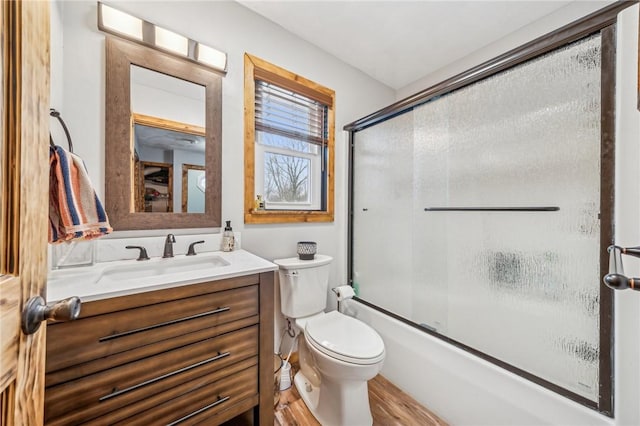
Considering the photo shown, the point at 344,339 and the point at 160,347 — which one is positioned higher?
the point at 160,347

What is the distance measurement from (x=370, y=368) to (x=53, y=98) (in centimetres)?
178

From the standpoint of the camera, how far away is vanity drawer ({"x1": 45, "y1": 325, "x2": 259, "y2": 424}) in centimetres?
76

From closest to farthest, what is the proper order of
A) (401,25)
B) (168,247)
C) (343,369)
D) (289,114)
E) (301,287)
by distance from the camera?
(343,369)
(168,247)
(301,287)
(401,25)
(289,114)

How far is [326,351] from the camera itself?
1.23 metres

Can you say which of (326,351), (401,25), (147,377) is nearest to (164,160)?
(147,377)

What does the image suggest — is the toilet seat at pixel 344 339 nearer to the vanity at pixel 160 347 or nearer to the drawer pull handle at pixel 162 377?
the vanity at pixel 160 347

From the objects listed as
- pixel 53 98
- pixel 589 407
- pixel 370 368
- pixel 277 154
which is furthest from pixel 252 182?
pixel 589 407

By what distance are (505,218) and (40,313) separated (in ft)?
5.76

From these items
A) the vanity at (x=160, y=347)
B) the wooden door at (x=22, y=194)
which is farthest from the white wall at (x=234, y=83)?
the wooden door at (x=22, y=194)

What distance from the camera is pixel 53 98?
3.34 ft

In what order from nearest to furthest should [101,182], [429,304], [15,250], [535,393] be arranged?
[15,250], [535,393], [101,182], [429,304]

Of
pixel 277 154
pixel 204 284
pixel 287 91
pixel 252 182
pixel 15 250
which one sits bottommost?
pixel 204 284

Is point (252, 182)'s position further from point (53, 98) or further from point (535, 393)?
point (535, 393)

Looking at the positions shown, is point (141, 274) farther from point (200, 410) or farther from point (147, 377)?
point (200, 410)
